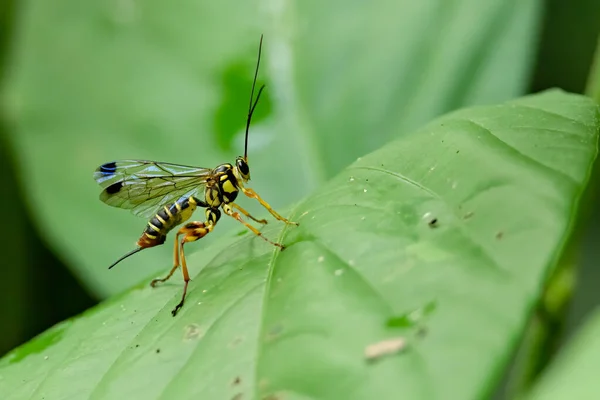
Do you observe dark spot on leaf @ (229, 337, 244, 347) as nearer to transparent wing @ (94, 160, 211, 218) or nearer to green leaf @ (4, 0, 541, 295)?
transparent wing @ (94, 160, 211, 218)

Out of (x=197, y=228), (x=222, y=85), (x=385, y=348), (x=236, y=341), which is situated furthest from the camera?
(x=222, y=85)

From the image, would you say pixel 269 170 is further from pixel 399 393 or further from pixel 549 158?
pixel 399 393

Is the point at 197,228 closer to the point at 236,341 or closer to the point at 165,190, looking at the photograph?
the point at 165,190

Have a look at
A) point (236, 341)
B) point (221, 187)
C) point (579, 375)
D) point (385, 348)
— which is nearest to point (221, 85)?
point (221, 187)

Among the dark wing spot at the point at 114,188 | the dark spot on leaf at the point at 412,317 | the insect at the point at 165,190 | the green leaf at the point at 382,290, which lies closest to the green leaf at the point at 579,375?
the green leaf at the point at 382,290

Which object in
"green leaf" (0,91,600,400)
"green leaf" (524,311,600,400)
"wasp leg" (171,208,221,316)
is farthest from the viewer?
"wasp leg" (171,208,221,316)

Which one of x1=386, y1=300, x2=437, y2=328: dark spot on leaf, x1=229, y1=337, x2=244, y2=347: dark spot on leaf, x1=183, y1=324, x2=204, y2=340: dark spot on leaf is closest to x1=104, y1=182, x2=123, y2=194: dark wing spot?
x1=183, y1=324, x2=204, y2=340: dark spot on leaf

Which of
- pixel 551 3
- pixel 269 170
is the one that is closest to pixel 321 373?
pixel 269 170
